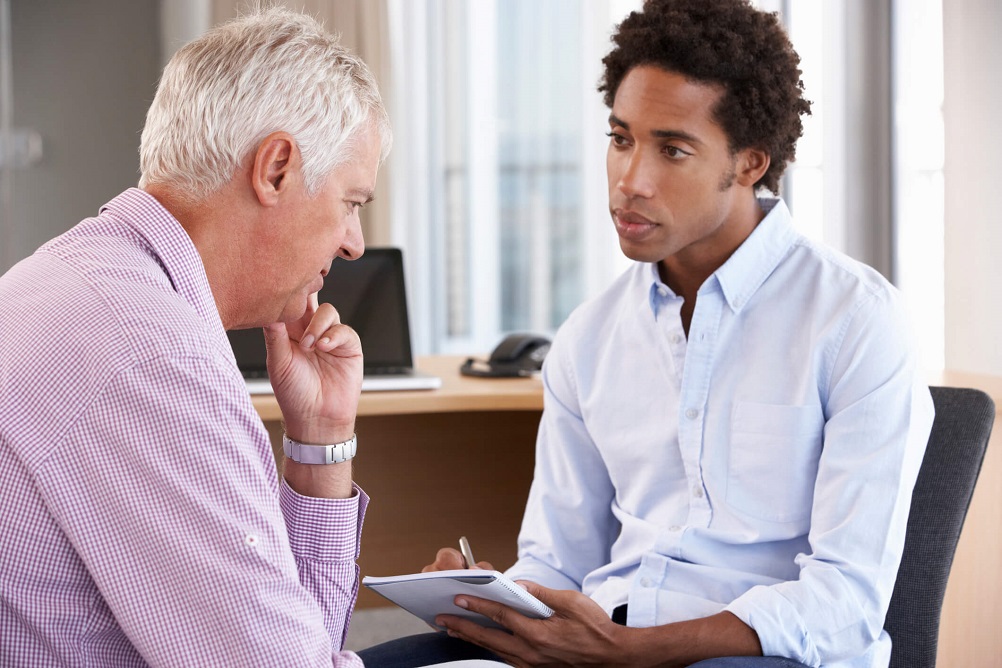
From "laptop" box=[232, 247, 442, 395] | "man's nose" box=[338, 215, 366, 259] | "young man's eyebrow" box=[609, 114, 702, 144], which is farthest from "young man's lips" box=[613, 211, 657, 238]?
"laptop" box=[232, 247, 442, 395]

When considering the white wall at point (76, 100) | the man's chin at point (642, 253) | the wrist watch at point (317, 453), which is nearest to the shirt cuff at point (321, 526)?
the wrist watch at point (317, 453)

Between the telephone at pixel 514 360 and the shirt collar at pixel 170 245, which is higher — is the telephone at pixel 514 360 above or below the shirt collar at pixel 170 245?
below

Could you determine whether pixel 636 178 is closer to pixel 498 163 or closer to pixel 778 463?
pixel 778 463

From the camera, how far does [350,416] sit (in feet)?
3.98

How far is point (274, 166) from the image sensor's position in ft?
3.11

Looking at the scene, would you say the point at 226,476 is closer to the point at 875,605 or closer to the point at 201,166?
the point at 201,166

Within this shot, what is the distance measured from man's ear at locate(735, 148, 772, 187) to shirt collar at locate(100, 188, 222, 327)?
0.85 m

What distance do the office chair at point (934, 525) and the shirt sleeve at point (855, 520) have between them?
9 centimetres

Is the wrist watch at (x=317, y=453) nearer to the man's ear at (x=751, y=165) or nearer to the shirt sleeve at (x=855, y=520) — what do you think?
the shirt sleeve at (x=855, y=520)

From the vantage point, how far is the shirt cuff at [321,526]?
3.52ft

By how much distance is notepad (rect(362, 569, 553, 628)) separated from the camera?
114cm

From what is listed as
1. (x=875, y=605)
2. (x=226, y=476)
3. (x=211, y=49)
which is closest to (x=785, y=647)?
(x=875, y=605)

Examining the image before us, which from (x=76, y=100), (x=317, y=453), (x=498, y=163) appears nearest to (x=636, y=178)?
(x=317, y=453)

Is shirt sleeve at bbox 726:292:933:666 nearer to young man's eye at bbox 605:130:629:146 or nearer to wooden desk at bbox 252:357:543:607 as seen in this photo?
young man's eye at bbox 605:130:629:146
